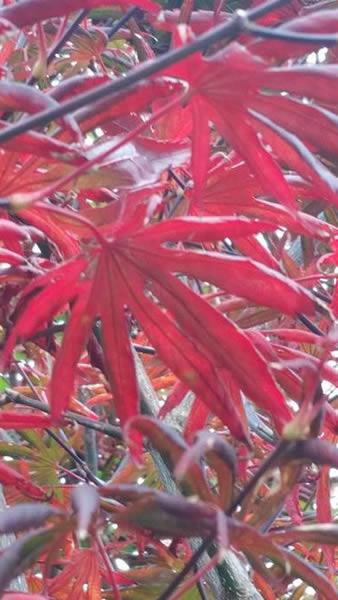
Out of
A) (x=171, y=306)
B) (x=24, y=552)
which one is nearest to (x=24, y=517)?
(x=24, y=552)

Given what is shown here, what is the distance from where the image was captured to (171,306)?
0.53 meters

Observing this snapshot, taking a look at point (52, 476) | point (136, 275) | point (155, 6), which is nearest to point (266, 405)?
point (136, 275)

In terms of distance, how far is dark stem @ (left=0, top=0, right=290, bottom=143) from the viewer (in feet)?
1.37

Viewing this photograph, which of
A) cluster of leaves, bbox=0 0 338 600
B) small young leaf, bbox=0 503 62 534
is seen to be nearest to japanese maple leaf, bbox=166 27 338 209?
cluster of leaves, bbox=0 0 338 600

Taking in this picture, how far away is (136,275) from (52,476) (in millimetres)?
682

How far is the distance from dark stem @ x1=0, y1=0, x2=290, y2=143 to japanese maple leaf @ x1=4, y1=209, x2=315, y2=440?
0.09 metres

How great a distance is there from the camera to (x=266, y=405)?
519mm

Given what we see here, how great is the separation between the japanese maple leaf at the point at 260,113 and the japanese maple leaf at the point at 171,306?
0.04 m

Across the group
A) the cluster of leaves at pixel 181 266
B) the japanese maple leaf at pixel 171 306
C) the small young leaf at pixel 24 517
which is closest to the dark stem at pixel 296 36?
the cluster of leaves at pixel 181 266

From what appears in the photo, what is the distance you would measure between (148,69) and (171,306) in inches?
→ 6.0

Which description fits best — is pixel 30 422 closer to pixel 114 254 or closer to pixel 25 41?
pixel 114 254

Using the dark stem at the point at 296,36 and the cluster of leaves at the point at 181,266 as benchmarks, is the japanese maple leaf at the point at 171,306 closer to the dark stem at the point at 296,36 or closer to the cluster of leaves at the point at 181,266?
the cluster of leaves at the point at 181,266

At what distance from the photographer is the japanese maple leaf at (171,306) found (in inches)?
20.3

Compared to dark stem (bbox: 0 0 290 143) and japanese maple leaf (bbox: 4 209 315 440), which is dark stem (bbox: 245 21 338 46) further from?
japanese maple leaf (bbox: 4 209 315 440)
